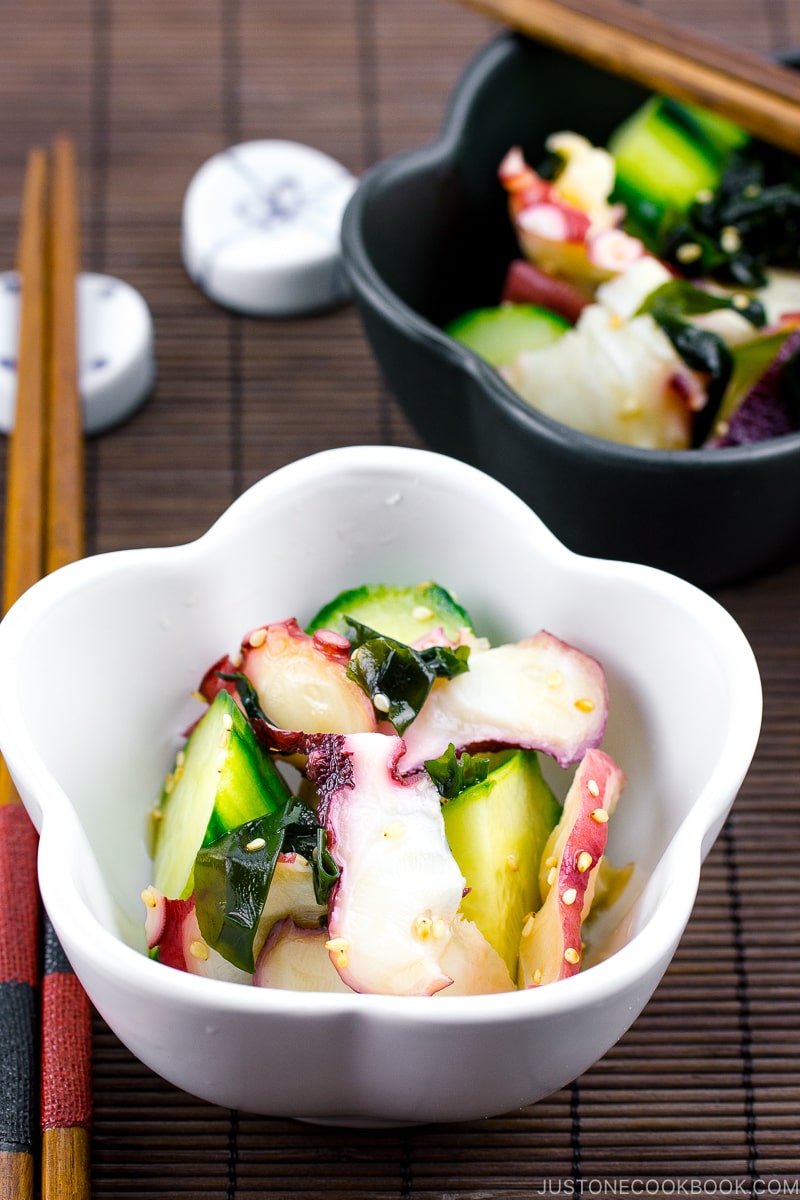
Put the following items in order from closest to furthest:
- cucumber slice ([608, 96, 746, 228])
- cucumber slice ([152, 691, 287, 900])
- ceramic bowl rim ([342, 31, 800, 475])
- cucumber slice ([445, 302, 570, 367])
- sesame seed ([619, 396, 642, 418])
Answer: cucumber slice ([152, 691, 287, 900]) < ceramic bowl rim ([342, 31, 800, 475]) < sesame seed ([619, 396, 642, 418]) < cucumber slice ([445, 302, 570, 367]) < cucumber slice ([608, 96, 746, 228])

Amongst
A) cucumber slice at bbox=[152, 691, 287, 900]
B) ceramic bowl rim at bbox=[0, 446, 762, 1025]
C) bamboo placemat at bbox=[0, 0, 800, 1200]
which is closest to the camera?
ceramic bowl rim at bbox=[0, 446, 762, 1025]

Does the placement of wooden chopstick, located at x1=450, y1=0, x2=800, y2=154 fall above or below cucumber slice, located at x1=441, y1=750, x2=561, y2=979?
above

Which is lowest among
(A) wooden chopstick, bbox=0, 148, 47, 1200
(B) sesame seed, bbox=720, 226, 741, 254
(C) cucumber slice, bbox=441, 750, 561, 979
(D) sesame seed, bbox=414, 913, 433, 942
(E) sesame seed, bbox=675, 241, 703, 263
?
(A) wooden chopstick, bbox=0, 148, 47, 1200

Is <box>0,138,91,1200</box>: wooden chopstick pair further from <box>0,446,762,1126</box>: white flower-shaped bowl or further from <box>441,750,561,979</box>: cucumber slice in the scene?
<box>441,750,561,979</box>: cucumber slice

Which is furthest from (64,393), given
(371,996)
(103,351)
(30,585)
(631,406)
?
(371,996)

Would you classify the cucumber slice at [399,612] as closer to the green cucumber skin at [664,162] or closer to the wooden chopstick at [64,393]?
the wooden chopstick at [64,393]

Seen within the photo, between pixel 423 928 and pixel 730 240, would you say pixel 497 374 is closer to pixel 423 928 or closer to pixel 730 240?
pixel 730 240

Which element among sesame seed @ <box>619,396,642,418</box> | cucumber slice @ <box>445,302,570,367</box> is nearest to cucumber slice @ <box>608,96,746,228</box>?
cucumber slice @ <box>445,302,570,367</box>

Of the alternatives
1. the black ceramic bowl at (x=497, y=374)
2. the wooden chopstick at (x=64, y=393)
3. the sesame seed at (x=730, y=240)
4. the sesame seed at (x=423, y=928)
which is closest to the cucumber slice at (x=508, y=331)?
the black ceramic bowl at (x=497, y=374)
